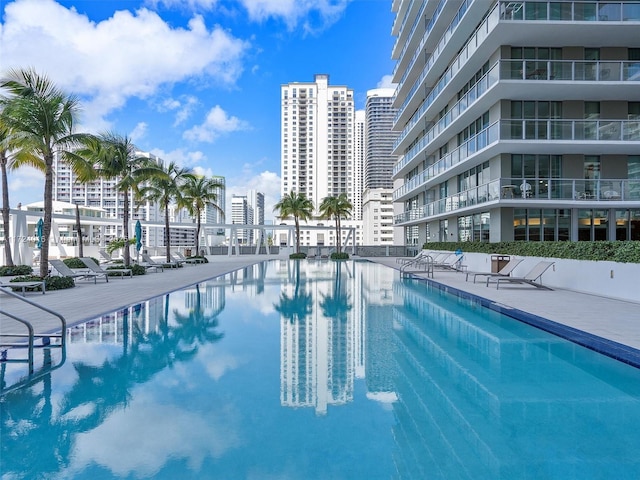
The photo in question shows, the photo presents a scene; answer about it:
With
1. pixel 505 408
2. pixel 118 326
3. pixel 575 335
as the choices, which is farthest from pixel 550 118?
pixel 118 326

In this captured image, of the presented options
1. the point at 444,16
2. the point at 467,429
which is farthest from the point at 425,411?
the point at 444,16

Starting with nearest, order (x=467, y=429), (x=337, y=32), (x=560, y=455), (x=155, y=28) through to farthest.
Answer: (x=560, y=455) < (x=467, y=429) < (x=155, y=28) < (x=337, y=32)

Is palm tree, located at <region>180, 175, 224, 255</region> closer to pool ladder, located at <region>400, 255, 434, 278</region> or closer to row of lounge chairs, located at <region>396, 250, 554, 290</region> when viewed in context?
pool ladder, located at <region>400, 255, 434, 278</region>

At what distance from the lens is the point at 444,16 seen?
23828 mm

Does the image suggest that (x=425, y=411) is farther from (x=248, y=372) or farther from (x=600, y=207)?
(x=600, y=207)

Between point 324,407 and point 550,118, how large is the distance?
766 inches

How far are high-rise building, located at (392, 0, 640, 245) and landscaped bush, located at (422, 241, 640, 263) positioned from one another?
2.13m

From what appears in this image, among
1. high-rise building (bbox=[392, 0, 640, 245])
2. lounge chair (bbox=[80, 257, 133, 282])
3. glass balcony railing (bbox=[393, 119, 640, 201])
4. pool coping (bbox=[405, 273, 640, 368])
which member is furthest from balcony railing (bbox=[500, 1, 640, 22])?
lounge chair (bbox=[80, 257, 133, 282])

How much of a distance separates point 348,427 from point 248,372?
6.41ft

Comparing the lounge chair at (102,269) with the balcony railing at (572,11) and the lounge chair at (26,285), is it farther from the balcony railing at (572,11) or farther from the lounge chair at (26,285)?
the balcony railing at (572,11)

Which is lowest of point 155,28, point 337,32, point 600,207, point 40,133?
point 600,207

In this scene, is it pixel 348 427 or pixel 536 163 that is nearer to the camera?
pixel 348 427

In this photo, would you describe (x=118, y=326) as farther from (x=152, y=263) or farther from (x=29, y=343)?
(x=152, y=263)

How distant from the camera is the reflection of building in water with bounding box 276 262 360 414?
4.57m
